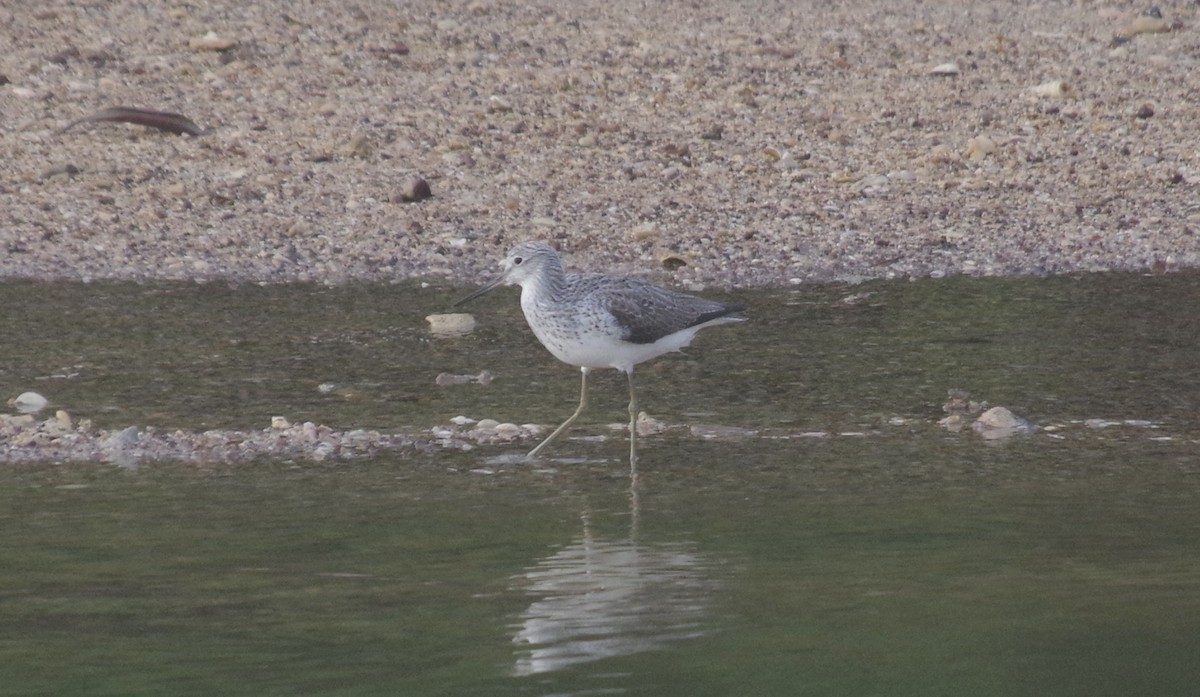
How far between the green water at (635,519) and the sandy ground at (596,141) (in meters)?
1.37

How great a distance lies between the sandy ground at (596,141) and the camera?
11.8 meters

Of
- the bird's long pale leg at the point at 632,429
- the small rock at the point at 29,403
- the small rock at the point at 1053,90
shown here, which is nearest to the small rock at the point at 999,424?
the bird's long pale leg at the point at 632,429

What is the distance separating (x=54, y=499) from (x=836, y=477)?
2.86 meters

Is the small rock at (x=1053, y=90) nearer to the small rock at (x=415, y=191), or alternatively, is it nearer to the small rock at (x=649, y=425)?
the small rock at (x=415, y=191)

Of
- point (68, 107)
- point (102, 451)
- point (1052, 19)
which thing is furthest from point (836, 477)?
point (1052, 19)

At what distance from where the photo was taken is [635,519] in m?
6.68

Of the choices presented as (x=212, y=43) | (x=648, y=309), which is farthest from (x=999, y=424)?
(x=212, y=43)

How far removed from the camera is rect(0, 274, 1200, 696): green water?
5141mm

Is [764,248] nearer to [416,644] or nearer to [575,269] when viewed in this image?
[575,269]

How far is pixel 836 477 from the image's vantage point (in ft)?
23.7

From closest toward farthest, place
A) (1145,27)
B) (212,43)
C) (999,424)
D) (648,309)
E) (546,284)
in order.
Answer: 1. (999,424)
2. (648,309)
3. (546,284)
4. (212,43)
5. (1145,27)

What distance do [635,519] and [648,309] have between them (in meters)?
1.94

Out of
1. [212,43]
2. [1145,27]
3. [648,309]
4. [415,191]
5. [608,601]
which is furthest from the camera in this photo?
[1145,27]

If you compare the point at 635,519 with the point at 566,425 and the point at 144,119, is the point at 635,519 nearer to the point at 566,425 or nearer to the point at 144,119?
the point at 566,425
